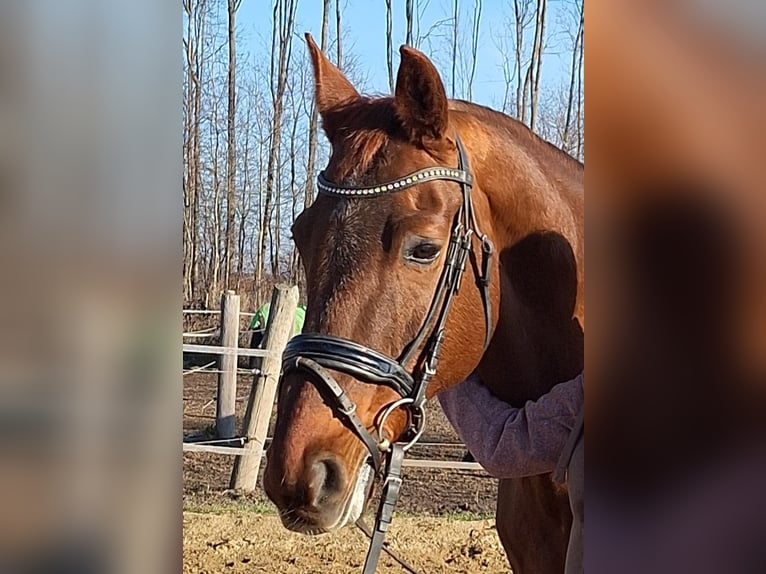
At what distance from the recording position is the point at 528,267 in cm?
124

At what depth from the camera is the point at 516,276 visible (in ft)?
4.09

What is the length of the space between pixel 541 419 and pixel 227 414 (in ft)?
11.9

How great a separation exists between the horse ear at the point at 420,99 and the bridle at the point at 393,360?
0.17 feet

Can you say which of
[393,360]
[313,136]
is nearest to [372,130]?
[393,360]

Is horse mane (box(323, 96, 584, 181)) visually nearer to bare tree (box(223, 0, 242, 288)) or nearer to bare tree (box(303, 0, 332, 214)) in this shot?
bare tree (box(303, 0, 332, 214))

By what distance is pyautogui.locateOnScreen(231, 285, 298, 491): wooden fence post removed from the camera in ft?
13.3

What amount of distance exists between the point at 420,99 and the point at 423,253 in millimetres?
234

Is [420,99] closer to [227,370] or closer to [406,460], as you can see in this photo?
[406,460]

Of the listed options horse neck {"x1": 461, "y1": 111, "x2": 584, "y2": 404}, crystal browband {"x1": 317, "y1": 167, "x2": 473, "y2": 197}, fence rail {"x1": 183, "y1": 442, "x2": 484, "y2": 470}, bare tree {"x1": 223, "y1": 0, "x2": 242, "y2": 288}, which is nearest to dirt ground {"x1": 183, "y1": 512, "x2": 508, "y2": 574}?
fence rail {"x1": 183, "y1": 442, "x2": 484, "y2": 470}

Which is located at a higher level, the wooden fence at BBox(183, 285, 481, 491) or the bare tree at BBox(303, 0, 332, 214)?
the bare tree at BBox(303, 0, 332, 214)
